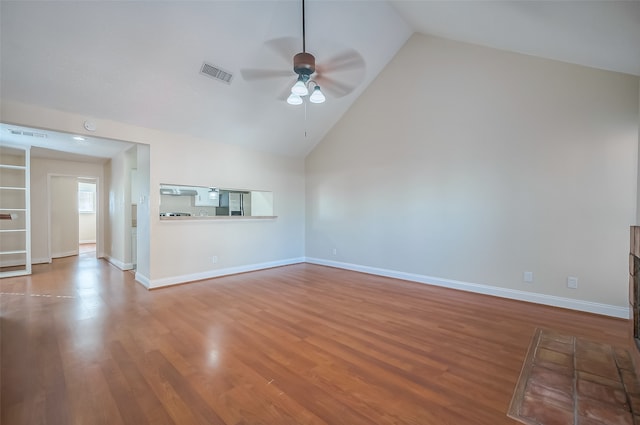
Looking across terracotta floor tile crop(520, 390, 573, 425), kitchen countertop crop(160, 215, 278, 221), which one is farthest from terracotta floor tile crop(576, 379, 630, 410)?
kitchen countertop crop(160, 215, 278, 221)

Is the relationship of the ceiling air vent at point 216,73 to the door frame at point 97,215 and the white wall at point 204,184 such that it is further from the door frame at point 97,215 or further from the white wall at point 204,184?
the door frame at point 97,215

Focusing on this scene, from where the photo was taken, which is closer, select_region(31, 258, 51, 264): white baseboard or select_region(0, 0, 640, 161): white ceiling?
select_region(0, 0, 640, 161): white ceiling

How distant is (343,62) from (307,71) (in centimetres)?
59

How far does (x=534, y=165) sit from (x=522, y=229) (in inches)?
33.4

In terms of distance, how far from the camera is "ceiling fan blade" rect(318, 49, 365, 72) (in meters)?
2.77

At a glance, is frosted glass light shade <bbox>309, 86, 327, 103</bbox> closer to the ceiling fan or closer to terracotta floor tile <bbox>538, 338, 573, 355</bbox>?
the ceiling fan

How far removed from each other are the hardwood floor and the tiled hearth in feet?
0.39

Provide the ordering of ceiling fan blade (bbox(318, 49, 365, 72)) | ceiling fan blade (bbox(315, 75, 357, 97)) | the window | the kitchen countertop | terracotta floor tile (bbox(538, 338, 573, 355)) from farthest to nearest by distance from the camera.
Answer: the window, the kitchen countertop, ceiling fan blade (bbox(315, 75, 357, 97)), ceiling fan blade (bbox(318, 49, 365, 72)), terracotta floor tile (bbox(538, 338, 573, 355))

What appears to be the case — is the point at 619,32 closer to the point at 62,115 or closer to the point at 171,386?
the point at 171,386

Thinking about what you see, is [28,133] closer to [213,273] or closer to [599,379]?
[213,273]

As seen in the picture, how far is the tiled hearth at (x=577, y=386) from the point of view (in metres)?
1.55

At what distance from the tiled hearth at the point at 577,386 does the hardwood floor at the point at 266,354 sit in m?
0.12

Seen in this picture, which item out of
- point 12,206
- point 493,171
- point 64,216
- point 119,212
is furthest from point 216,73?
point 64,216

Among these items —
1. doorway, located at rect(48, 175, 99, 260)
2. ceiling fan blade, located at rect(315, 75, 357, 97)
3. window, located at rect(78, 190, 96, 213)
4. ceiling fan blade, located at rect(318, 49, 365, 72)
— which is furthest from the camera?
window, located at rect(78, 190, 96, 213)
